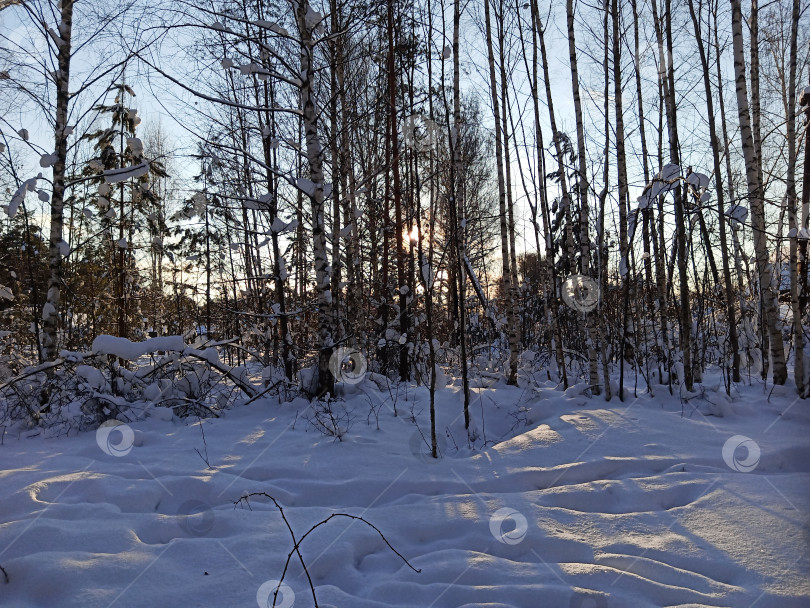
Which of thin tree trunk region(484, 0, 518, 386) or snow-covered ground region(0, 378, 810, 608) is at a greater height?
thin tree trunk region(484, 0, 518, 386)

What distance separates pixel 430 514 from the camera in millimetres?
2568

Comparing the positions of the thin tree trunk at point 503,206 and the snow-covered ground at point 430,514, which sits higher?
the thin tree trunk at point 503,206

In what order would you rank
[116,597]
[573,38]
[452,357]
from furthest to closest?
1. [452,357]
2. [573,38]
3. [116,597]

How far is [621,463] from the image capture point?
318 centimetres

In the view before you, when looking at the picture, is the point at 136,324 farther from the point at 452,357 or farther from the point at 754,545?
the point at 754,545

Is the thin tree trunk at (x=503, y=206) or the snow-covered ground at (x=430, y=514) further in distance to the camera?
the thin tree trunk at (x=503, y=206)

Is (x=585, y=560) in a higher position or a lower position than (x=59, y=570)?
lower

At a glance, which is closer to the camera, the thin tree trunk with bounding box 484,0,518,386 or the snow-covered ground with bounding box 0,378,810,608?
the snow-covered ground with bounding box 0,378,810,608

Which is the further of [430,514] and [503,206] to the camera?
[503,206]

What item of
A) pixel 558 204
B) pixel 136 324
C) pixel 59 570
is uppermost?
pixel 558 204

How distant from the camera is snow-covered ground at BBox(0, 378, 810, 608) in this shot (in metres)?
1.85

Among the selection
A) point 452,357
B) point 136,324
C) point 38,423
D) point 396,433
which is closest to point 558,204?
point 452,357

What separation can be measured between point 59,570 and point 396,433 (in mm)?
2648

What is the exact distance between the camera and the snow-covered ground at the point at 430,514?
185 centimetres
